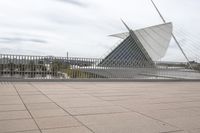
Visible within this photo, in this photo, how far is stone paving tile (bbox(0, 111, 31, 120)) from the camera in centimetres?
628

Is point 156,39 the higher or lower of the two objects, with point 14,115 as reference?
higher

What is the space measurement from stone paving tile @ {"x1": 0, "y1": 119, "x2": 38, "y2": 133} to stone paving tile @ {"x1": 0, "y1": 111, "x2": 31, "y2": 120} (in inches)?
11.8

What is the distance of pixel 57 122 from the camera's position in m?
5.92

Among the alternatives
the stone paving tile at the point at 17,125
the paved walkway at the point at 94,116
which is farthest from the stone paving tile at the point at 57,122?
the stone paving tile at the point at 17,125

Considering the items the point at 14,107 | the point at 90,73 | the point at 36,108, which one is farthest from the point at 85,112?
the point at 90,73

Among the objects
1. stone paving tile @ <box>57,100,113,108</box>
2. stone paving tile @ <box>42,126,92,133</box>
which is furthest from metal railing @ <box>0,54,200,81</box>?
stone paving tile @ <box>42,126,92,133</box>

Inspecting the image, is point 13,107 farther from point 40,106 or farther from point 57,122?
point 57,122

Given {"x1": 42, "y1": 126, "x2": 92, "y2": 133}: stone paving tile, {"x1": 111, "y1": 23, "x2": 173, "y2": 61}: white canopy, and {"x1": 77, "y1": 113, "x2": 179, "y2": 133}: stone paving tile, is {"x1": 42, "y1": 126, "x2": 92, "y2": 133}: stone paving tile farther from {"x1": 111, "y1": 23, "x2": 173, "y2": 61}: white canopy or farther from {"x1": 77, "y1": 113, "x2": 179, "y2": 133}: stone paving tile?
{"x1": 111, "y1": 23, "x2": 173, "y2": 61}: white canopy

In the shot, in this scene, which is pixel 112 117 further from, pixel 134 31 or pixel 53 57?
pixel 134 31

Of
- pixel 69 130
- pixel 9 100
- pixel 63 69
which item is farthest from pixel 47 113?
pixel 63 69

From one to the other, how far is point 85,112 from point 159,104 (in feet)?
8.67

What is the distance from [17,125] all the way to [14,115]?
3.07ft

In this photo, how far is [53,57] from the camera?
1596 centimetres

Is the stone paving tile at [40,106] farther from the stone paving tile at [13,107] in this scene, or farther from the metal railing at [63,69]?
the metal railing at [63,69]
